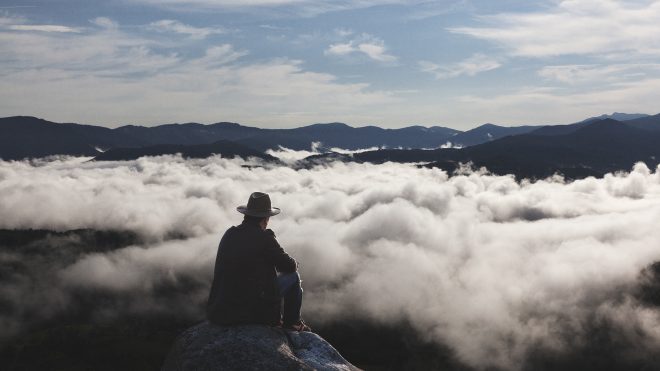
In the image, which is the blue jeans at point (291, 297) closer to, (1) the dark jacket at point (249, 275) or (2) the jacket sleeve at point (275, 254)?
(1) the dark jacket at point (249, 275)

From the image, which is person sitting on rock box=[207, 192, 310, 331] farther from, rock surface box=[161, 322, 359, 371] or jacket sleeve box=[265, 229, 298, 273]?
rock surface box=[161, 322, 359, 371]

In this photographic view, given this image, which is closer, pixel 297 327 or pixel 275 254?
pixel 275 254

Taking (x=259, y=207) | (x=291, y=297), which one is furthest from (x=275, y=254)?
(x=291, y=297)

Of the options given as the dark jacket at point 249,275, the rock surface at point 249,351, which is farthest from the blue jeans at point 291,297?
the dark jacket at point 249,275

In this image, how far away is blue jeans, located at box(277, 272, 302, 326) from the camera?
14.1 meters

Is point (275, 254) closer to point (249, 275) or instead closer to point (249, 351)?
point (249, 275)

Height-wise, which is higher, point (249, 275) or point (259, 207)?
point (259, 207)

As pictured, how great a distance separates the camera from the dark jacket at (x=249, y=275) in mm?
13242

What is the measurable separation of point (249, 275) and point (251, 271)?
12cm

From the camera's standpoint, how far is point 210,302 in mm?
14125

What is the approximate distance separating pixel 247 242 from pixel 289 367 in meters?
3.34

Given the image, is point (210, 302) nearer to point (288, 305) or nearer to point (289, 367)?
point (288, 305)

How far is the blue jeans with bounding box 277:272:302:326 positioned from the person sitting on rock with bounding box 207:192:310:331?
423 mm

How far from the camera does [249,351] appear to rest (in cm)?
1241
